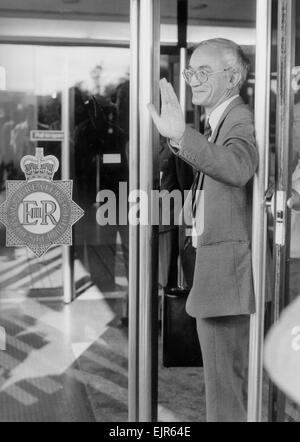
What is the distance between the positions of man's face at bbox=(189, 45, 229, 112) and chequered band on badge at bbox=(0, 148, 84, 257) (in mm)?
587

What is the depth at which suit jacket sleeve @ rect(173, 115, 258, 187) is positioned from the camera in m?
2.29

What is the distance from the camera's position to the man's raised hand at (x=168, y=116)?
2.36 metres

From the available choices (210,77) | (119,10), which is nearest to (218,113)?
(210,77)

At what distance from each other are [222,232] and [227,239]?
0.12 ft

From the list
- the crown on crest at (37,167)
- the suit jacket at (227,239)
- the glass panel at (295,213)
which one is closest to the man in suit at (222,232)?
the suit jacket at (227,239)

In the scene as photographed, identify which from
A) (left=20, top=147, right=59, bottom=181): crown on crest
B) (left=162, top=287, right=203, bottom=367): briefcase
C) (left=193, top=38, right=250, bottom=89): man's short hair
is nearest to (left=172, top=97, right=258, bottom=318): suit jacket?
(left=193, top=38, right=250, bottom=89): man's short hair

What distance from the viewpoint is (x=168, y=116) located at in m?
2.41

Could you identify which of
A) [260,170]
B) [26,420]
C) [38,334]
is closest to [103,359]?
[38,334]

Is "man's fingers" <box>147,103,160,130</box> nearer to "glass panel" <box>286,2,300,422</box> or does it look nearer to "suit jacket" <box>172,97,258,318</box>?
"suit jacket" <box>172,97,258,318</box>

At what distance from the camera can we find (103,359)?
3.88 metres

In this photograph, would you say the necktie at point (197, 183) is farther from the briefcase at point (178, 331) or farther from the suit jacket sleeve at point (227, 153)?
the briefcase at point (178, 331)

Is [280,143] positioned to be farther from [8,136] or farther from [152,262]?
[8,136]

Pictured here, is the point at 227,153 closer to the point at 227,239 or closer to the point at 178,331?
the point at 227,239

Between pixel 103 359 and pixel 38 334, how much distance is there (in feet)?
1.44
